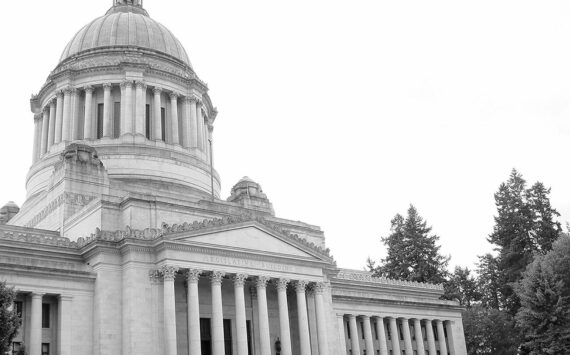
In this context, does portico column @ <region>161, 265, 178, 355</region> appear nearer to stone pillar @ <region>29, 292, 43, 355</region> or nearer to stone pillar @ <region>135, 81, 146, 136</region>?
stone pillar @ <region>29, 292, 43, 355</region>

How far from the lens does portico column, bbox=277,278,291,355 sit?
4303 cm

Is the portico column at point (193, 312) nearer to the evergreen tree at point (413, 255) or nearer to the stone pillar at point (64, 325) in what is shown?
the stone pillar at point (64, 325)

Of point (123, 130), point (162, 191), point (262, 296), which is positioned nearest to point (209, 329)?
point (262, 296)

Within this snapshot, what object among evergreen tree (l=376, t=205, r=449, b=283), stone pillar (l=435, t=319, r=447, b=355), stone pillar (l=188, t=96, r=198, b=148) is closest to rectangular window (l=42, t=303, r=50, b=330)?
stone pillar (l=188, t=96, r=198, b=148)

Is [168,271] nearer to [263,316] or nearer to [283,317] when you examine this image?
[263,316]

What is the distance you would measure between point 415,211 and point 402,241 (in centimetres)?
468

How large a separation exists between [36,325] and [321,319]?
18.6 m

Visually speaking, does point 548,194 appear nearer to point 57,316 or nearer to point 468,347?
point 468,347

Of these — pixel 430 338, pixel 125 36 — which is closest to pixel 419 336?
pixel 430 338

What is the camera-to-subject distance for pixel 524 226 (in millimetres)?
69938

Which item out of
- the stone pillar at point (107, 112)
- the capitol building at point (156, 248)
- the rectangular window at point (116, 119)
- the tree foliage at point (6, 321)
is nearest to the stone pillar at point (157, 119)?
the capitol building at point (156, 248)

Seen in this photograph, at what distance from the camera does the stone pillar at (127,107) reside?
5750 centimetres

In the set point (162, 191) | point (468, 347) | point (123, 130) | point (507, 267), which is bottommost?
point (468, 347)

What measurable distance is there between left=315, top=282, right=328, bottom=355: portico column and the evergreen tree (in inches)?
1260
